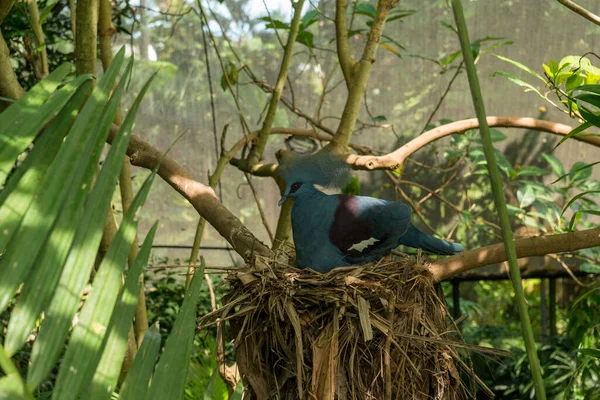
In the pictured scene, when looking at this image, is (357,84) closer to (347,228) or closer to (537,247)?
(347,228)

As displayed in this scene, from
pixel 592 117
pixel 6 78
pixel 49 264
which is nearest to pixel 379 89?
pixel 6 78

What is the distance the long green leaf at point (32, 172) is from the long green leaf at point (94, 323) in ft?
0.32

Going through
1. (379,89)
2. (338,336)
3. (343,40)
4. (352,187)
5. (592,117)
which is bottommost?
(338,336)

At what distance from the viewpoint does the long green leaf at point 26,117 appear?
755mm

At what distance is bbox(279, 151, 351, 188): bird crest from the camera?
191cm

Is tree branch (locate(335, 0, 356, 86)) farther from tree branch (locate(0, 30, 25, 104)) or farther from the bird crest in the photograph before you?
tree branch (locate(0, 30, 25, 104))

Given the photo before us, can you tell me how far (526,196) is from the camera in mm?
2572

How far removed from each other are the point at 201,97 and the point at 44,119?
2871 mm

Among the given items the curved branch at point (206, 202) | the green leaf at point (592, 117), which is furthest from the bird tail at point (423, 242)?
the green leaf at point (592, 117)

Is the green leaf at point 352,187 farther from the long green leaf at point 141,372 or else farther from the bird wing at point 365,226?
the long green leaf at point 141,372

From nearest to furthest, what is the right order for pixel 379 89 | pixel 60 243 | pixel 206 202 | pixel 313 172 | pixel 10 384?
pixel 10 384 < pixel 60 243 < pixel 206 202 < pixel 313 172 < pixel 379 89

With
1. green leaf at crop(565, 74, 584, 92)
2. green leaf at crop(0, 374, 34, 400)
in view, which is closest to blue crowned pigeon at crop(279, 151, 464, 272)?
green leaf at crop(565, 74, 584, 92)

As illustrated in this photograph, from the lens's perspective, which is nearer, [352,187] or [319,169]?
[319,169]

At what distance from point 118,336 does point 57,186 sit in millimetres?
172
